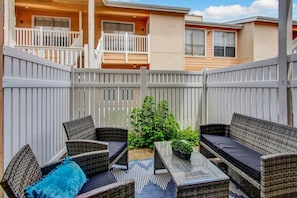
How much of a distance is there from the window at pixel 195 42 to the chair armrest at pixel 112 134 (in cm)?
811

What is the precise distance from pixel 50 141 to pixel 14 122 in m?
1.26

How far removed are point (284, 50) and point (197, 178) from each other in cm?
238

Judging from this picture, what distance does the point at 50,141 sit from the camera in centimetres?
335

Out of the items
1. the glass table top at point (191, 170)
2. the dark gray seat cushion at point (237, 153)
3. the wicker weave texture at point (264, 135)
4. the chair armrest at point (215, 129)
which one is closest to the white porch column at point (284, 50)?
the wicker weave texture at point (264, 135)

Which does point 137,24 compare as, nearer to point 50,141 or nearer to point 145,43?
point 145,43

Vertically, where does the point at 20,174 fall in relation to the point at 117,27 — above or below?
below

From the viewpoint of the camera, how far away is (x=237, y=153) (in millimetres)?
2824

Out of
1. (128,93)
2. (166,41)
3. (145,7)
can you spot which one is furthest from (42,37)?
(166,41)

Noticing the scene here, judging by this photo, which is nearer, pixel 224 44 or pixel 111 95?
pixel 111 95

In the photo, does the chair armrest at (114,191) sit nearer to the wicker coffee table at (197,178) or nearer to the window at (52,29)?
the wicker coffee table at (197,178)

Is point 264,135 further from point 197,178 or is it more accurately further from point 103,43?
point 103,43

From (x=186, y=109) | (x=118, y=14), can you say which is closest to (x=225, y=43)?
(x=118, y=14)

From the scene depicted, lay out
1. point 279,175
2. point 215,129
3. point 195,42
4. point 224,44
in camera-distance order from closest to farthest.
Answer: point 279,175
point 215,129
point 195,42
point 224,44

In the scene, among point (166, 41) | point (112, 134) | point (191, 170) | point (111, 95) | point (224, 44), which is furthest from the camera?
point (224, 44)
